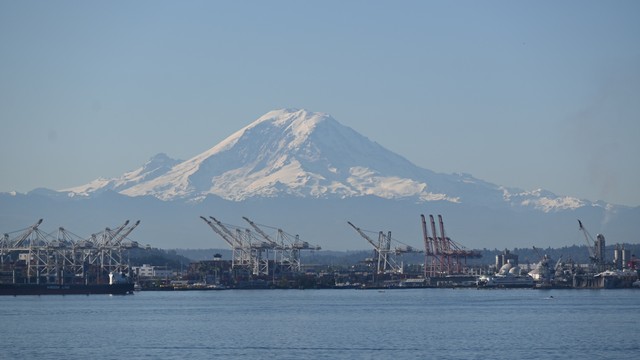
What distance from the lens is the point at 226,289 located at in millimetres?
137875

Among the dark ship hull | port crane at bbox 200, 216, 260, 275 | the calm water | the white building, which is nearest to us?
the calm water

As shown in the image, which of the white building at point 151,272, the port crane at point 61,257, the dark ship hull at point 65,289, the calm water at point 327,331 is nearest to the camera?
the calm water at point 327,331

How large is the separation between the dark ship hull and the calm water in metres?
29.8

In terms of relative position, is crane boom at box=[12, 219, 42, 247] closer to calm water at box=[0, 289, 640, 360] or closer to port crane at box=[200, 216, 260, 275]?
port crane at box=[200, 216, 260, 275]

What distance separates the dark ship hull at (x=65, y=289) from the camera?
116 metres

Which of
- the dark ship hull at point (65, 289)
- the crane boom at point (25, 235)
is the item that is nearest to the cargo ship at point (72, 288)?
the dark ship hull at point (65, 289)

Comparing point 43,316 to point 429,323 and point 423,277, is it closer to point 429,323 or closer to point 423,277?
point 429,323

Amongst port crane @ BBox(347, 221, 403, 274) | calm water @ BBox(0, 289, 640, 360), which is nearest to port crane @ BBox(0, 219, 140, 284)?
port crane @ BBox(347, 221, 403, 274)

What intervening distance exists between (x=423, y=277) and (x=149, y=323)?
296 ft

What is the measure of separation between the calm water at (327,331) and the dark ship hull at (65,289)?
29.8m

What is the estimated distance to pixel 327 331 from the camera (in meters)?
58.4

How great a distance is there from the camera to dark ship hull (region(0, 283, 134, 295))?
116m

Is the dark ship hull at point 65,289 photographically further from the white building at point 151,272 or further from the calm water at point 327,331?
the white building at point 151,272

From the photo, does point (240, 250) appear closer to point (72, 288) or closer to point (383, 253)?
point (383, 253)
